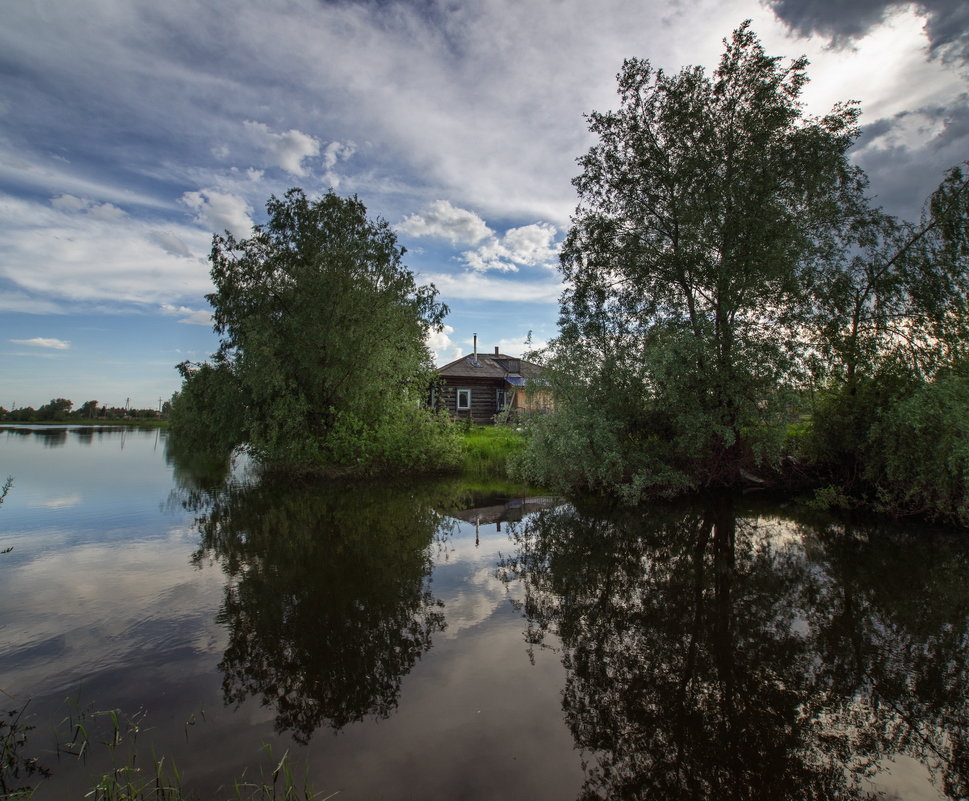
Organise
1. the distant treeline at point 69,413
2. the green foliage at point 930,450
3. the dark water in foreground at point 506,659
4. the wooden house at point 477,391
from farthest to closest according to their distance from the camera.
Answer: the distant treeline at point 69,413, the wooden house at point 477,391, the green foliage at point 930,450, the dark water in foreground at point 506,659

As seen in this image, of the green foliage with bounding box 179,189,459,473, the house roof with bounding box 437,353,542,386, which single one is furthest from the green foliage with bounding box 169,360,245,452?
the house roof with bounding box 437,353,542,386

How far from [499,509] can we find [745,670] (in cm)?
889

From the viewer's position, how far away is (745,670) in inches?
193

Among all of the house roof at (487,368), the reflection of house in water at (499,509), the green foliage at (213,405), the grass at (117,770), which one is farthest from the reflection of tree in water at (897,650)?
the house roof at (487,368)

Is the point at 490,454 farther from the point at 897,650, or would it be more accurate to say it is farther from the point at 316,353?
the point at 897,650

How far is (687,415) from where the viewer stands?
13.7 m

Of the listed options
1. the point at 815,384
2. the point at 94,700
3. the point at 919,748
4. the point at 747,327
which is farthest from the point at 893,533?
the point at 94,700

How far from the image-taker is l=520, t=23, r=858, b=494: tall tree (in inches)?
544

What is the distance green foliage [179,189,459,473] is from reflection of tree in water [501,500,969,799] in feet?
39.1

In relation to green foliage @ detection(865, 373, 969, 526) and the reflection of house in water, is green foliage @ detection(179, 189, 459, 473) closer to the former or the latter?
the reflection of house in water

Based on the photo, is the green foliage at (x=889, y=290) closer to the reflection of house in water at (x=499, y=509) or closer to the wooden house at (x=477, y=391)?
the reflection of house in water at (x=499, y=509)

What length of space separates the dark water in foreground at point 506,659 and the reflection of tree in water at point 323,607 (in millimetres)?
37

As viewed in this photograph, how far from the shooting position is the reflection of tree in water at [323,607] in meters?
4.52

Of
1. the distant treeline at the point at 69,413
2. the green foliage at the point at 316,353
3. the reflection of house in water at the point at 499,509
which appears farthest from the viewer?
the distant treeline at the point at 69,413
